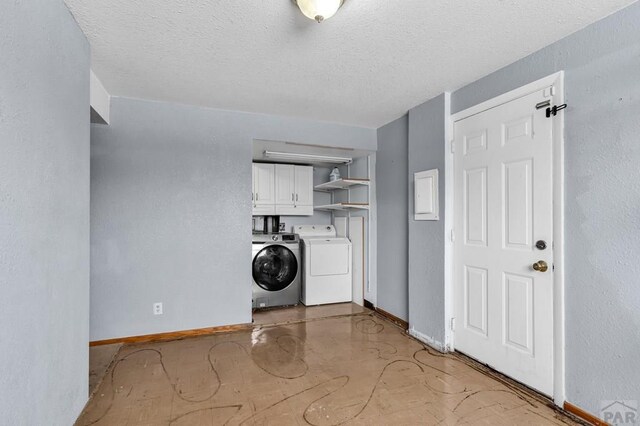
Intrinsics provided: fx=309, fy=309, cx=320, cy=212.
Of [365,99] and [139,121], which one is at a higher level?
[365,99]

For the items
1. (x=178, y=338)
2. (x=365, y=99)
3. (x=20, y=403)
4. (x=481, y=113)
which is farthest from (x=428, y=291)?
(x=20, y=403)

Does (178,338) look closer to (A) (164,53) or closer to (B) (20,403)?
(B) (20,403)

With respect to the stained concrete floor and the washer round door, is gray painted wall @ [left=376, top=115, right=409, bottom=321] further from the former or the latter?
the washer round door

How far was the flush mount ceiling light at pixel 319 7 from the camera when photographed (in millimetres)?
1446

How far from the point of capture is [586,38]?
1.78m

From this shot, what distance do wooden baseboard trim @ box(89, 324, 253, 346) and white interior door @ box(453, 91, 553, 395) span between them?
84.0 inches

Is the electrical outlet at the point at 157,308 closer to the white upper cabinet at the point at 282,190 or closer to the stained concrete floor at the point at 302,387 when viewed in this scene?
the stained concrete floor at the point at 302,387

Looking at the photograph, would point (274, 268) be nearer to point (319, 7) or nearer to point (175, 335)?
point (175, 335)

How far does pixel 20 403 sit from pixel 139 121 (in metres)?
2.41

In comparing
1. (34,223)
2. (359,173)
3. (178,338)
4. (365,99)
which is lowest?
(178,338)

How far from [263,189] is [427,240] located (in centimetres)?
225

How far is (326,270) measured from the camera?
413 cm

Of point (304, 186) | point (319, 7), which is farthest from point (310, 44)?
point (304, 186)

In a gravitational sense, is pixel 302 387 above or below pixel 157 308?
below
